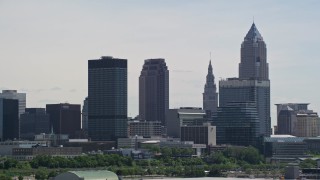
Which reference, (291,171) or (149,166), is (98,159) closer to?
(149,166)

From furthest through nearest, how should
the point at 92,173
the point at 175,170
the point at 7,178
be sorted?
the point at 175,170
the point at 7,178
the point at 92,173

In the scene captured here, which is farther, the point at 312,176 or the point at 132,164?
the point at 132,164

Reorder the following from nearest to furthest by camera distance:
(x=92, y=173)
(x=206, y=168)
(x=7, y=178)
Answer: (x=92, y=173) < (x=7, y=178) < (x=206, y=168)

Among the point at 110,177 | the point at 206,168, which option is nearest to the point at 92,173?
the point at 110,177

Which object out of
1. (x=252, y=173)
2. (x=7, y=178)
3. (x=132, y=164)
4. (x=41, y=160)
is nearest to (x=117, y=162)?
(x=132, y=164)

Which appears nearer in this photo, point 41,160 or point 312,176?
point 312,176

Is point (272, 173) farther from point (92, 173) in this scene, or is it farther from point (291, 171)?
point (92, 173)

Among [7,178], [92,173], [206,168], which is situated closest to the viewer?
[92,173]

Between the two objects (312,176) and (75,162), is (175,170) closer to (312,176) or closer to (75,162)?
(75,162)

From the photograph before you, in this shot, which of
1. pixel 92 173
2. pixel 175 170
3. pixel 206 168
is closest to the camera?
pixel 92 173
